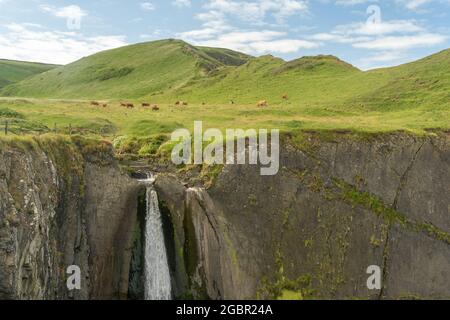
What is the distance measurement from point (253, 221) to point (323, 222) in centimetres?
614

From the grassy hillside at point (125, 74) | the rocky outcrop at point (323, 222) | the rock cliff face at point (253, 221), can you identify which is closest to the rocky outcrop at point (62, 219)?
the rock cliff face at point (253, 221)

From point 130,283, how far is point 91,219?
16.7 feet

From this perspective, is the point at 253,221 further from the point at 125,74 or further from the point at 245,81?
the point at 125,74

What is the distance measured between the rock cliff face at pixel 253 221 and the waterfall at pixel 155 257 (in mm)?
592

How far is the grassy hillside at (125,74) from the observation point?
119 meters
